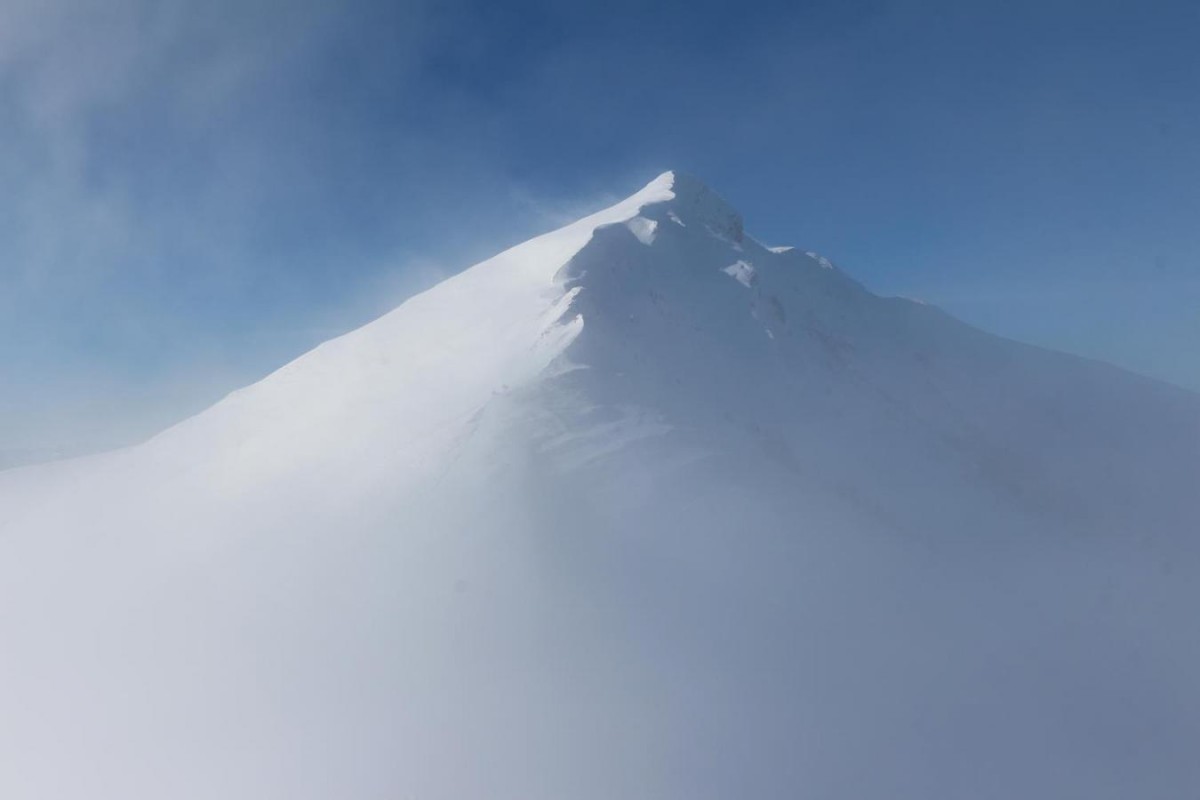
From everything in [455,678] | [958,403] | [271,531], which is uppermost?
[958,403]

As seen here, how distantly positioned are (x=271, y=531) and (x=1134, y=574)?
27725 mm

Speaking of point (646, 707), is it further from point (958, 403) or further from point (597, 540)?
point (958, 403)

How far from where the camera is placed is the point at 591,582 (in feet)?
64.2

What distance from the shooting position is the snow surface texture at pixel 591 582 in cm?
1548

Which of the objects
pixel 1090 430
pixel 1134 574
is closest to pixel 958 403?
pixel 1090 430

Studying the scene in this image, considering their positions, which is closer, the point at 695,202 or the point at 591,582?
the point at 591,582

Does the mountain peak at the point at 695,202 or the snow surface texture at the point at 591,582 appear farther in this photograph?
the mountain peak at the point at 695,202

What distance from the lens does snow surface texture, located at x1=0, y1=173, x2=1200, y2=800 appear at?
15.5 m

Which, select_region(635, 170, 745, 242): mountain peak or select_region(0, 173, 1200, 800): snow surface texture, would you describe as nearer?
select_region(0, 173, 1200, 800): snow surface texture

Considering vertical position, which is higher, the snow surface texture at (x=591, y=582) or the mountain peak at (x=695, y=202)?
the mountain peak at (x=695, y=202)

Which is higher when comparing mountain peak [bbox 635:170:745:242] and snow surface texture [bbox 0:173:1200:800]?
mountain peak [bbox 635:170:745:242]

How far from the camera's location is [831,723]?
53.3 ft

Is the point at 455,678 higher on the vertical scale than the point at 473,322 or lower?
lower

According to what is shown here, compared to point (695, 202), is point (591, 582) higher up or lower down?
lower down
